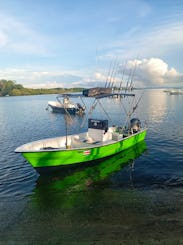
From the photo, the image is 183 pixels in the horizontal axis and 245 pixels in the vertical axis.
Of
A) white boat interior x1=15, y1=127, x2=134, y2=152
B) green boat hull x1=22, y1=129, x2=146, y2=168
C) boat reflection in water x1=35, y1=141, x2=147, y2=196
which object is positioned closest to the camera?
boat reflection in water x1=35, y1=141, x2=147, y2=196

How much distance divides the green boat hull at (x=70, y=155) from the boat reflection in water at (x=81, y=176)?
25.4 inches

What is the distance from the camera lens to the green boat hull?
13578 millimetres

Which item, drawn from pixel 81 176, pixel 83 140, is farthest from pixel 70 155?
pixel 83 140

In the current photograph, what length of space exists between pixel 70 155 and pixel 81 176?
65.9 inches

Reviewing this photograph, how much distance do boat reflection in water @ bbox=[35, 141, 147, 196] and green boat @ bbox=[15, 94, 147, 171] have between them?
616 mm

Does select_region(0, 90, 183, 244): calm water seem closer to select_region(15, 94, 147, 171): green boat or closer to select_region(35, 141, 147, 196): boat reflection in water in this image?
select_region(35, 141, 147, 196): boat reflection in water

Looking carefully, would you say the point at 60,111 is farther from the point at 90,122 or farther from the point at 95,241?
the point at 95,241

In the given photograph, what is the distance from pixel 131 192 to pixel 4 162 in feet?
37.5

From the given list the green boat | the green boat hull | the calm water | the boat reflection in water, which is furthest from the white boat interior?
the calm water

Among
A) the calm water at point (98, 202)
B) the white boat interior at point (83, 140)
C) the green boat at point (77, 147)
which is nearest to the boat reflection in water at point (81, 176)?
the calm water at point (98, 202)

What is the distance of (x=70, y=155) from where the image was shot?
576 inches

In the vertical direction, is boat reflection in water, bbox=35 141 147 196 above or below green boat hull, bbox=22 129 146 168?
below

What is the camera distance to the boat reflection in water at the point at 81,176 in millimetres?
Result: 13011

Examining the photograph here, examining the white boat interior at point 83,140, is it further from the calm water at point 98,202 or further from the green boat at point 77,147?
the calm water at point 98,202
